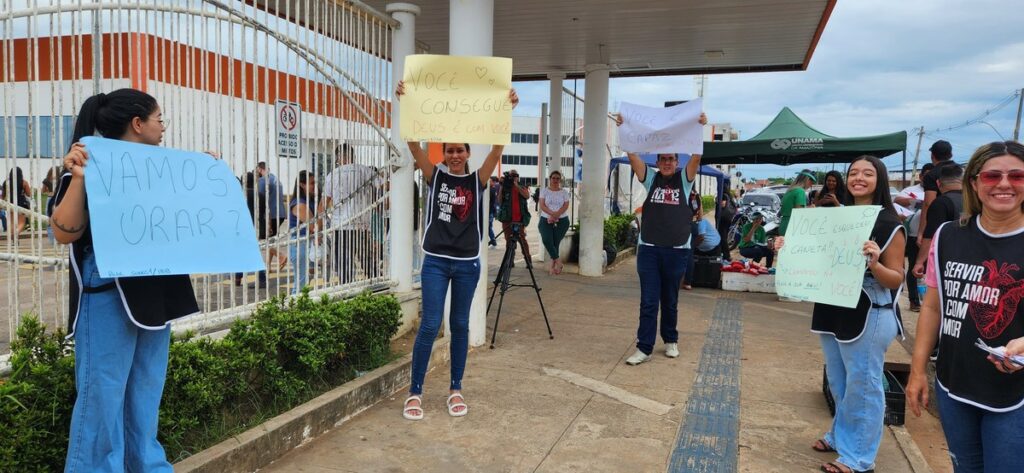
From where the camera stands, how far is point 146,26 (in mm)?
3498

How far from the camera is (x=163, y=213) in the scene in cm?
257

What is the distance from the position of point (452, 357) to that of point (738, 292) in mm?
6760

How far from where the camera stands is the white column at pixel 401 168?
584 cm

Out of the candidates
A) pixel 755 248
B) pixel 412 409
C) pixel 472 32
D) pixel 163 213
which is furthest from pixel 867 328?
pixel 755 248

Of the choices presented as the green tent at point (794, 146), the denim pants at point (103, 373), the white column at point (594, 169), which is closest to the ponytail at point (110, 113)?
the denim pants at point (103, 373)

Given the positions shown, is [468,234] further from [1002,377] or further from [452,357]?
[1002,377]

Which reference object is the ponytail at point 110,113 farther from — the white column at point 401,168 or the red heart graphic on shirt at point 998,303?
the white column at point 401,168

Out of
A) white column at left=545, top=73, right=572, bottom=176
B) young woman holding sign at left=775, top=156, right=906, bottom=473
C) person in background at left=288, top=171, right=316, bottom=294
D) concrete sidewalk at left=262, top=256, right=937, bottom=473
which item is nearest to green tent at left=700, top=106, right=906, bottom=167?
white column at left=545, top=73, right=572, bottom=176

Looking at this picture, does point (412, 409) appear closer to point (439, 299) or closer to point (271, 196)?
point (439, 299)

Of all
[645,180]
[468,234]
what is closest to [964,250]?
[468,234]

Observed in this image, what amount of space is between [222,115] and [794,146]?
30.6 feet

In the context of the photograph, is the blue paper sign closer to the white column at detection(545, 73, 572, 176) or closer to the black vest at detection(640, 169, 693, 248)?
the black vest at detection(640, 169, 693, 248)

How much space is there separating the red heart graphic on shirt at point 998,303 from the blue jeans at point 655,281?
3337 millimetres

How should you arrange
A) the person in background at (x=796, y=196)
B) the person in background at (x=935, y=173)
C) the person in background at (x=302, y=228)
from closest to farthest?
the person in background at (x=302, y=228)
the person in background at (x=935, y=173)
the person in background at (x=796, y=196)
